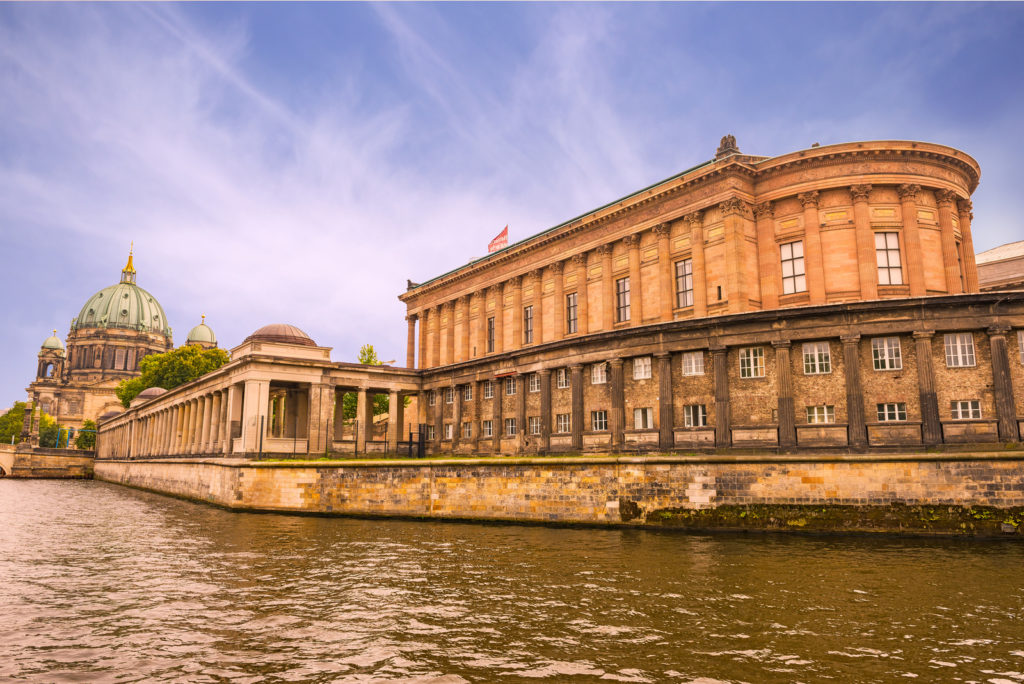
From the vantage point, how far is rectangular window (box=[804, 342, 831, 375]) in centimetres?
3294

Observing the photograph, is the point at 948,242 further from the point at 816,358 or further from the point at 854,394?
the point at 854,394

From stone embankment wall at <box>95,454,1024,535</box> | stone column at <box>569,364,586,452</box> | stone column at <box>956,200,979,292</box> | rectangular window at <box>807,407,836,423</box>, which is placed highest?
stone column at <box>956,200,979,292</box>

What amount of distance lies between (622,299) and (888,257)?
727 inches

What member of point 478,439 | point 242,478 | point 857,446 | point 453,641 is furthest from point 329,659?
point 478,439

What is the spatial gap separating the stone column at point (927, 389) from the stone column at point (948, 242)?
14.2 meters

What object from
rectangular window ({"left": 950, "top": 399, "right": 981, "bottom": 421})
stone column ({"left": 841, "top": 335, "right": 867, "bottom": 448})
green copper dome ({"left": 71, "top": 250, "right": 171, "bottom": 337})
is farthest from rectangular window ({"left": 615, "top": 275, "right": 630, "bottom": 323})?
green copper dome ({"left": 71, "top": 250, "right": 171, "bottom": 337})

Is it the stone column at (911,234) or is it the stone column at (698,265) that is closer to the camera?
the stone column at (911,234)

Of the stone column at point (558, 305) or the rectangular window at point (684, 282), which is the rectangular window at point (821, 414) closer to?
the rectangular window at point (684, 282)

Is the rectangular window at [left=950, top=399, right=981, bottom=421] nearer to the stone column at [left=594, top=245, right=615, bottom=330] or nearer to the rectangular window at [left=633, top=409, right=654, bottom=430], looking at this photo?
the rectangular window at [left=633, top=409, right=654, bottom=430]

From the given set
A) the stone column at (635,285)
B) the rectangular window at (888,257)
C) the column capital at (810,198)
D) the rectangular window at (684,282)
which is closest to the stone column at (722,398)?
the rectangular window at (684,282)

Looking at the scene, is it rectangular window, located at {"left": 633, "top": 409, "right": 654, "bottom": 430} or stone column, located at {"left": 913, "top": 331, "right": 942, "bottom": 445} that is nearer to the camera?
stone column, located at {"left": 913, "top": 331, "right": 942, "bottom": 445}

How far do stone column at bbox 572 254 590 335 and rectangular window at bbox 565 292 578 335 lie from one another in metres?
1.21

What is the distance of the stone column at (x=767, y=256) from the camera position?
45875mm

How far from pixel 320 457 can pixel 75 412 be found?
138 m
